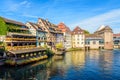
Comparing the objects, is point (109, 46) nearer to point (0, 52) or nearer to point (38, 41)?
point (38, 41)

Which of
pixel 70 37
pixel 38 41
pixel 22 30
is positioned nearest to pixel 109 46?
pixel 70 37

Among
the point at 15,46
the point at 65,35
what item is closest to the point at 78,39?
the point at 65,35

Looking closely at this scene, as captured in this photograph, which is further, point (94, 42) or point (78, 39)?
point (94, 42)

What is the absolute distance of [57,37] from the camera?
143 m

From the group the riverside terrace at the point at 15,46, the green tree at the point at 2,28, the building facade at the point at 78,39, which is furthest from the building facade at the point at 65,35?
the green tree at the point at 2,28

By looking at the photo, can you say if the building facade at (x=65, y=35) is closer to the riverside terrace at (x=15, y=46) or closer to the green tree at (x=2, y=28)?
the riverside terrace at (x=15, y=46)

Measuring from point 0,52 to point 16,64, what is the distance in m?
8.92

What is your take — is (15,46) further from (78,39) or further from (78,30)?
(78,30)

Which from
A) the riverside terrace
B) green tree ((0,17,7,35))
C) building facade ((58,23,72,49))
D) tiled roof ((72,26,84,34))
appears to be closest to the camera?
the riverside terrace

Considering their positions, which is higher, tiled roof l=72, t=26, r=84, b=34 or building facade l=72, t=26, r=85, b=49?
tiled roof l=72, t=26, r=84, b=34

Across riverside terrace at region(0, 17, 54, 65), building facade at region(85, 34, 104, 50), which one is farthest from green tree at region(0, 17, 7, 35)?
building facade at region(85, 34, 104, 50)

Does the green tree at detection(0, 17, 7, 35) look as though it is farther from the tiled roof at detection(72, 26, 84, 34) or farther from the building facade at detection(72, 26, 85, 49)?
the tiled roof at detection(72, 26, 84, 34)

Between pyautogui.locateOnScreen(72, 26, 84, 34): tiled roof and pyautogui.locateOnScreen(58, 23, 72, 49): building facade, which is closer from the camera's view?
pyautogui.locateOnScreen(58, 23, 72, 49): building facade

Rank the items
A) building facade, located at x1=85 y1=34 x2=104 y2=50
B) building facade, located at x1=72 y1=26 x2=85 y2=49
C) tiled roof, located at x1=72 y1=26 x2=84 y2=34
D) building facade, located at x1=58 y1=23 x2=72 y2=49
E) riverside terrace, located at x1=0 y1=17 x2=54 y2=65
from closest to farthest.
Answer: riverside terrace, located at x1=0 y1=17 x2=54 y2=65, building facade, located at x1=58 y1=23 x2=72 y2=49, building facade, located at x1=72 y1=26 x2=85 y2=49, tiled roof, located at x1=72 y1=26 x2=84 y2=34, building facade, located at x1=85 y1=34 x2=104 y2=50
